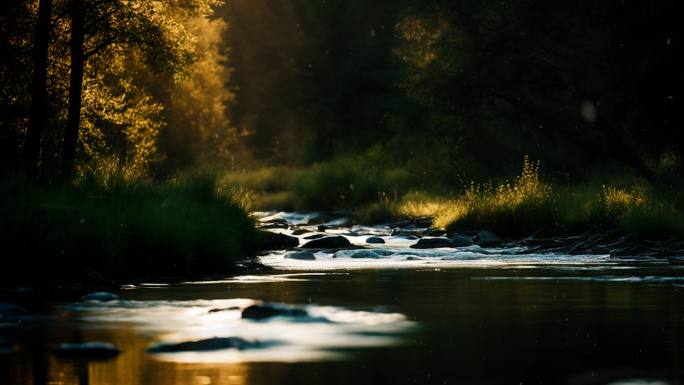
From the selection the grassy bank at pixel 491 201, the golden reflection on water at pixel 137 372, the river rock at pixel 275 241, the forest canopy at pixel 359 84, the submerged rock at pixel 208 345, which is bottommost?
the golden reflection on water at pixel 137 372

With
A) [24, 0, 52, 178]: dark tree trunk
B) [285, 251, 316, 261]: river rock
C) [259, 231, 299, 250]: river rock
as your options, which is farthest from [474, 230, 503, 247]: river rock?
[24, 0, 52, 178]: dark tree trunk

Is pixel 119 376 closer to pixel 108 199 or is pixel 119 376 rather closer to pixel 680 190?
pixel 108 199

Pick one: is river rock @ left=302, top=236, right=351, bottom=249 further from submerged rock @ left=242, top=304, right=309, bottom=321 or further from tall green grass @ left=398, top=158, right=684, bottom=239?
submerged rock @ left=242, top=304, right=309, bottom=321

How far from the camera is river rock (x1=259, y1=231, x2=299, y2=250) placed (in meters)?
26.0

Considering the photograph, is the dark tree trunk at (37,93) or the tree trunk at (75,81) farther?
the tree trunk at (75,81)

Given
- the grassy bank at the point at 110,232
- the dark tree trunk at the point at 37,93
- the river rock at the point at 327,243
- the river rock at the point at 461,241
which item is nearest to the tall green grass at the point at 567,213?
the river rock at the point at 461,241

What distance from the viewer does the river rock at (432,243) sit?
26312 mm

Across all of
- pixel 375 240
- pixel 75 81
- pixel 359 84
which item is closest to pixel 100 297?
pixel 75 81

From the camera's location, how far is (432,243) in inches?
1043

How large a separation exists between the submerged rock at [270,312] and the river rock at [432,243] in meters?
13.9

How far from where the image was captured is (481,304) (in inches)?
555

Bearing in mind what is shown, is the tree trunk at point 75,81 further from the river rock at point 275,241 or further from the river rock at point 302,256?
the river rock at point 302,256

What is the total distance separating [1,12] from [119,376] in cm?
1639

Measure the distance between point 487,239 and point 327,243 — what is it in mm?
3780
